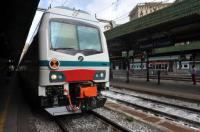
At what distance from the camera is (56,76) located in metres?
5.77

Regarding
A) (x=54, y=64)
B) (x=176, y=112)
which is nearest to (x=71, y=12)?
(x=54, y=64)

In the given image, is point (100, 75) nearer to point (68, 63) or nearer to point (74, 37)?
point (68, 63)

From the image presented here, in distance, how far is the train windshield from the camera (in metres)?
6.03

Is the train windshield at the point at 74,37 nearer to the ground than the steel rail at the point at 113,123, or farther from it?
farther from it

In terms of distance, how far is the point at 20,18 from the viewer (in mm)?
11547

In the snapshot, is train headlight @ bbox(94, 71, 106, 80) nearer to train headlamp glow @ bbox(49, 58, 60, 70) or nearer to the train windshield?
the train windshield

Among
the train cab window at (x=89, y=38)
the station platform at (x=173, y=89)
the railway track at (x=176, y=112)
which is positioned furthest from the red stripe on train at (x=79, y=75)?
the station platform at (x=173, y=89)

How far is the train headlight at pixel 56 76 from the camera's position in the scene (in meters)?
5.70

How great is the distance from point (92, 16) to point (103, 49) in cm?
110

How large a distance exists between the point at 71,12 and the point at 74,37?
2.64ft

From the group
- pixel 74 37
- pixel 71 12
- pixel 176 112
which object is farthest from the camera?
pixel 176 112

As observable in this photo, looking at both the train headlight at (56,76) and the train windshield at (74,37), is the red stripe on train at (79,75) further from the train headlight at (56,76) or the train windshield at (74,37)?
the train windshield at (74,37)

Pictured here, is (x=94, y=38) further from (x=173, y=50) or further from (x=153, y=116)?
(x=173, y=50)

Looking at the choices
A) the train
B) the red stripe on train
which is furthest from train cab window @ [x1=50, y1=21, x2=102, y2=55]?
the red stripe on train
